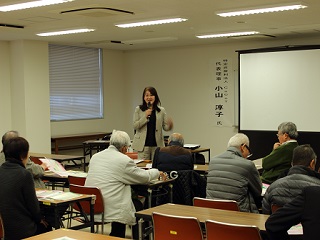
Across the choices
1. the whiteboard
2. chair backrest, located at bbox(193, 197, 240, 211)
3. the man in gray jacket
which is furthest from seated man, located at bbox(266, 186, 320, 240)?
the whiteboard

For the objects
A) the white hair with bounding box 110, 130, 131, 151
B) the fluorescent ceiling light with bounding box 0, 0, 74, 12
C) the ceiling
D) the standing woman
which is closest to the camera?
the white hair with bounding box 110, 130, 131, 151

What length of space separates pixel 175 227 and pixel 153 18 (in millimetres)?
4445

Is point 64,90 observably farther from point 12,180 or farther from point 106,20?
point 12,180

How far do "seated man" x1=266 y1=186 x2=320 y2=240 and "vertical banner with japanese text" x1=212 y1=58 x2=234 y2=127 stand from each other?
822 centimetres

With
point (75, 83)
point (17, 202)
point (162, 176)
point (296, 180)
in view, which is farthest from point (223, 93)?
point (296, 180)

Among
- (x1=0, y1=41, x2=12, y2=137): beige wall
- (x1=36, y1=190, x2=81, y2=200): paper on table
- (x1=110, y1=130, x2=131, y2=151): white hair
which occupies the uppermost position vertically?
(x1=0, y1=41, x2=12, y2=137): beige wall

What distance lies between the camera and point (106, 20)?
7465mm

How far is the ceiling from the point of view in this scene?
6.26m

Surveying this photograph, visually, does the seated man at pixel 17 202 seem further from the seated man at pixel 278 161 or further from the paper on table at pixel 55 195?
the seated man at pixel 278 161

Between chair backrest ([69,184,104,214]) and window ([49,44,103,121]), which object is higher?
window ([49,44,103,121])

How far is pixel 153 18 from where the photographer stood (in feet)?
23.9

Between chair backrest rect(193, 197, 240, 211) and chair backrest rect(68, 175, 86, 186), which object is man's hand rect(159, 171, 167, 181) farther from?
chair backrest rect(193, 197, 240, 211)

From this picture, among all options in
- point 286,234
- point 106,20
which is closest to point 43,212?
point 286,234

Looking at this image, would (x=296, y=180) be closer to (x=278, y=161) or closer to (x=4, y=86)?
(x=278, y=161)
